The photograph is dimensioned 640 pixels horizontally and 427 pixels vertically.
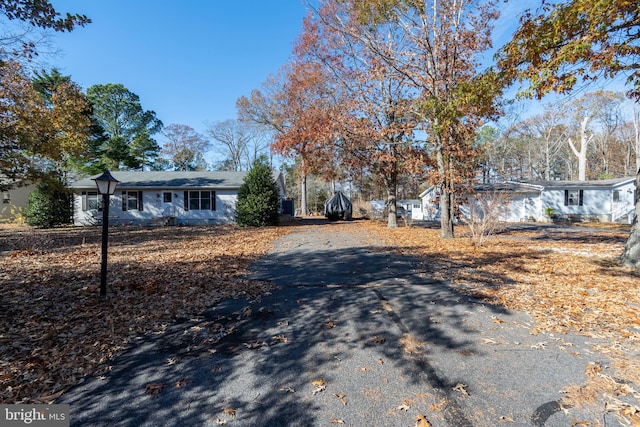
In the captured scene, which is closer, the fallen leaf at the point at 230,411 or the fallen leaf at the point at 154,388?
the fallen leaf at the point at 230,411

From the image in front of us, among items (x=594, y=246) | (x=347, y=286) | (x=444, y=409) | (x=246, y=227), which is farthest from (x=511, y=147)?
(x=444, y=409)

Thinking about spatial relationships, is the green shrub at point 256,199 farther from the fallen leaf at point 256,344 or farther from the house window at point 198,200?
the fallen leaf at point 256,344

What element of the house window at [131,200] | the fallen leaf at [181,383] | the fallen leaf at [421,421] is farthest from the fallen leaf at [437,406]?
the house window at [131,200]

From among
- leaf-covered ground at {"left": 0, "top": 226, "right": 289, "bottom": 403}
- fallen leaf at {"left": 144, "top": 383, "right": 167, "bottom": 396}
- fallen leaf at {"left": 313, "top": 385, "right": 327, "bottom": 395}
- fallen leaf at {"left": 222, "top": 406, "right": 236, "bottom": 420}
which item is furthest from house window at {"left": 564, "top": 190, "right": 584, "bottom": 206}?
fallen leaf at {"left": 144, "top": 383, "right": 167, "bottom": 396}

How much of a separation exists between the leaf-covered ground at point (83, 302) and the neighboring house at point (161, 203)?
10.9m

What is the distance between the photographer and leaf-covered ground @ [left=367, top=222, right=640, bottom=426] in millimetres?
2498

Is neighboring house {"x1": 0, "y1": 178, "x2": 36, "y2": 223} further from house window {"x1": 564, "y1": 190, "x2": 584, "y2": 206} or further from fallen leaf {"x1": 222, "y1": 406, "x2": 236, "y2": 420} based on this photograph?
house window {"x1": 564, "y1": 190, "x2": 584, "y2": 206}

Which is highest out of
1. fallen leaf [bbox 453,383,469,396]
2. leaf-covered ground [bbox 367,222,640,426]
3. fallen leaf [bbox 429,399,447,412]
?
leaf-covered ground [bbox 367,222,640,426]

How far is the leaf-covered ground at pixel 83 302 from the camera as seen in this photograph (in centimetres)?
287

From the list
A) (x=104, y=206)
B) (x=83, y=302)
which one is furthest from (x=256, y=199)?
(x=83, y=302)

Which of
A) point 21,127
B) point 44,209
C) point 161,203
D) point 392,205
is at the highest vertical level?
point 21,127

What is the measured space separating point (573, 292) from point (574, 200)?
979 inches

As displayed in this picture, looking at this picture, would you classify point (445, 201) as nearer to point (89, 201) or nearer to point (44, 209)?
point (44, 209)

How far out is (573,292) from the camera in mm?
4883
